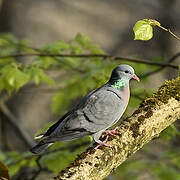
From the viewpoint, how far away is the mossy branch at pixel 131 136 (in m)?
1.63

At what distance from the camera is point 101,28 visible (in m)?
8.51

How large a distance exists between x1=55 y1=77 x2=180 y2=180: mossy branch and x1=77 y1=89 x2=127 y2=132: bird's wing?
71 millimetres

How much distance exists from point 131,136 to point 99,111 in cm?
20

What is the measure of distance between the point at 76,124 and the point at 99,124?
111 mm

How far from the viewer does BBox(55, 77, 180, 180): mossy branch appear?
5.34 ft

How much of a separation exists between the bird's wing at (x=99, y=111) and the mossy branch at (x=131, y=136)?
71 mm

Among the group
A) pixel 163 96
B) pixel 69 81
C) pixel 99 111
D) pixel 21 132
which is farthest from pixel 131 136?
pixel 21 132

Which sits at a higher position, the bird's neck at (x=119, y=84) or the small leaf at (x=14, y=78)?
the bird's neck at (x=119, y=84)

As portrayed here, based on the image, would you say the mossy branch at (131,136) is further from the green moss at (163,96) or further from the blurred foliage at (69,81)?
the blurred foliage at (69,81)

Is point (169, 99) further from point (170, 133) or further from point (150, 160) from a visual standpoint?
point (150, 160)

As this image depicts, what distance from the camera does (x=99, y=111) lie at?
1.87 m

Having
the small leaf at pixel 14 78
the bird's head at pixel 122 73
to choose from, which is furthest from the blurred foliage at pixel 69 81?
the bird's head at pixel 122 73

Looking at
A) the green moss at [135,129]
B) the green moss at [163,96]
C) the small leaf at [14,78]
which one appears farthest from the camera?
the small leaf at [14,78]

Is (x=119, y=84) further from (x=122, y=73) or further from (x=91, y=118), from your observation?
(x=91, y=118)
